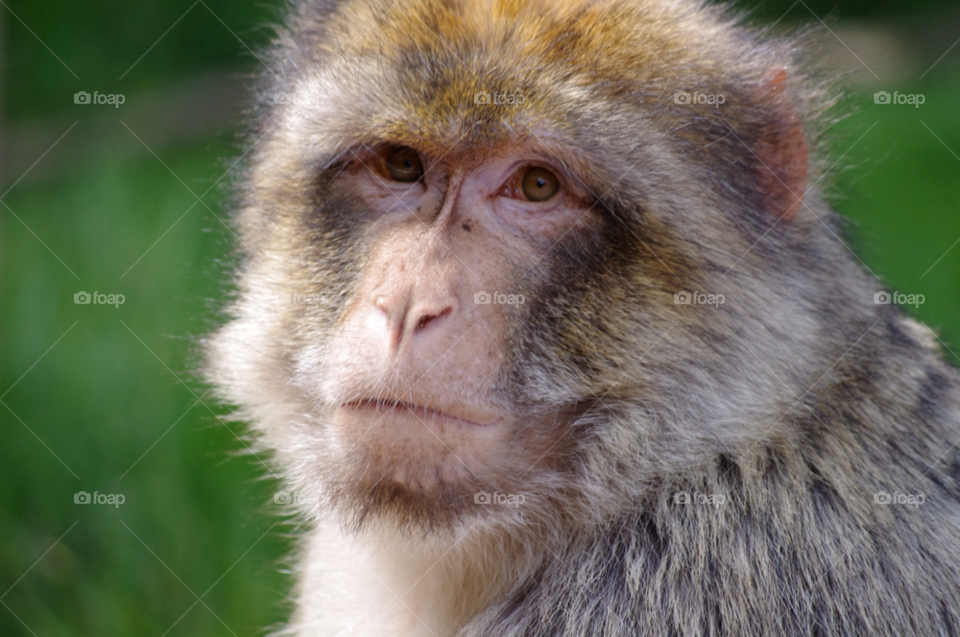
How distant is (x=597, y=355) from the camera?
240cm

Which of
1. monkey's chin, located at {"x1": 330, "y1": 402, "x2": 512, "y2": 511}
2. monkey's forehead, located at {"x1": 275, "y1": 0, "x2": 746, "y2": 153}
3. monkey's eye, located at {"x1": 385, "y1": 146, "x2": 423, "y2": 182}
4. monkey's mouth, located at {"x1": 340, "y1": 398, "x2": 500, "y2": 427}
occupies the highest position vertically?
monkey's forehead, located at {"x1": 275, "y1": 0, "x2": 746, "y2": 153}

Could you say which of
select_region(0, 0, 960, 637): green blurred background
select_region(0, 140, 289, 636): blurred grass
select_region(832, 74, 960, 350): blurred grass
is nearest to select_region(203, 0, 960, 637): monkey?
select_region(0, 0, 960, 637): green blurred background

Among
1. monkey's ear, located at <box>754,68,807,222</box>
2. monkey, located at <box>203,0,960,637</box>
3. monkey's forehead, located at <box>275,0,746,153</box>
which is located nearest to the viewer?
monkey, located at <box>203,0,960,637</box>

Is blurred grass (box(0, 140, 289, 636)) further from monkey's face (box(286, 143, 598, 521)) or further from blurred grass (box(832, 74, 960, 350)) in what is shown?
blurred grass (box(832, 74, 960, 350))

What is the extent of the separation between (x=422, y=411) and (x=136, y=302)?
165 inches

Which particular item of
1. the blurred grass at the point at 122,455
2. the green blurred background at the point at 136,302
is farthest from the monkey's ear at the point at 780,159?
the blurred grass at the point at 122,455

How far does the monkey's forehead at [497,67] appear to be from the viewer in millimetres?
2459

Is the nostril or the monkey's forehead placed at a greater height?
the monkey's forehead

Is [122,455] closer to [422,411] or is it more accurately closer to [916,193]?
[422,411]

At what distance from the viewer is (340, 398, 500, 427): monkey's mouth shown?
221 cm

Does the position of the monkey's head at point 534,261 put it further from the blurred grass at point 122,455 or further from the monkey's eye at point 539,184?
the blurred grass at point 122,455

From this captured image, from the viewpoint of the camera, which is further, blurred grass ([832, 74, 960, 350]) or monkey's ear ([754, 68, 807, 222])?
blurred grass ([832, 74, 960, 350])

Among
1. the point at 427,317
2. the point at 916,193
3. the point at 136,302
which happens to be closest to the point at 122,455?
the point at 136,302

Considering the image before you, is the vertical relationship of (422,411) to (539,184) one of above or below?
below
